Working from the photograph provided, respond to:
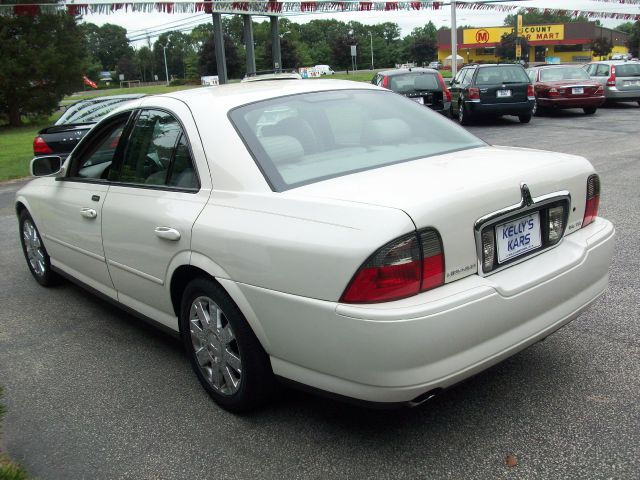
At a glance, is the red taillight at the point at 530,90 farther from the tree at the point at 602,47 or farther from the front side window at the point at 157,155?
the tree at the point at 602,47

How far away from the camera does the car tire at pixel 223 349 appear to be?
2895mm

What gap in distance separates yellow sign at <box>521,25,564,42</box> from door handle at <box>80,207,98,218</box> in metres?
93.9

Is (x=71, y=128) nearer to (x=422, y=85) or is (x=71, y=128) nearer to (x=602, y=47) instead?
(x=422, y=85)

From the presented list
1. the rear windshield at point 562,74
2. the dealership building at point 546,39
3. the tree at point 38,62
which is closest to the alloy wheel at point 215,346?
the rear windshield at point 562,74

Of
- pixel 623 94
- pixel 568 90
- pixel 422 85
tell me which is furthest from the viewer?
pixel 623 94

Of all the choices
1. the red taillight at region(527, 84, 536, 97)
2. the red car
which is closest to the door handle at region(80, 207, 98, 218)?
the red taillight at region(527, 84, 536, 97)

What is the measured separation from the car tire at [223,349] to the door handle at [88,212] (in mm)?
1100

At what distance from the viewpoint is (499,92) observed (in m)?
16.8

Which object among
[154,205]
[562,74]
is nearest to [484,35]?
[562,74]

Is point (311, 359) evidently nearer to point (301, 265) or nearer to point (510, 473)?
point (301, 265)

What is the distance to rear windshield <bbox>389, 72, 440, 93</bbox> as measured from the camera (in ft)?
51.8

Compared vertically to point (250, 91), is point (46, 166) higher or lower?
lower

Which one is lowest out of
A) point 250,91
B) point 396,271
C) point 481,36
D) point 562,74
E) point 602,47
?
point 396,271

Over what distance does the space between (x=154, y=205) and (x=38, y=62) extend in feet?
99.5
